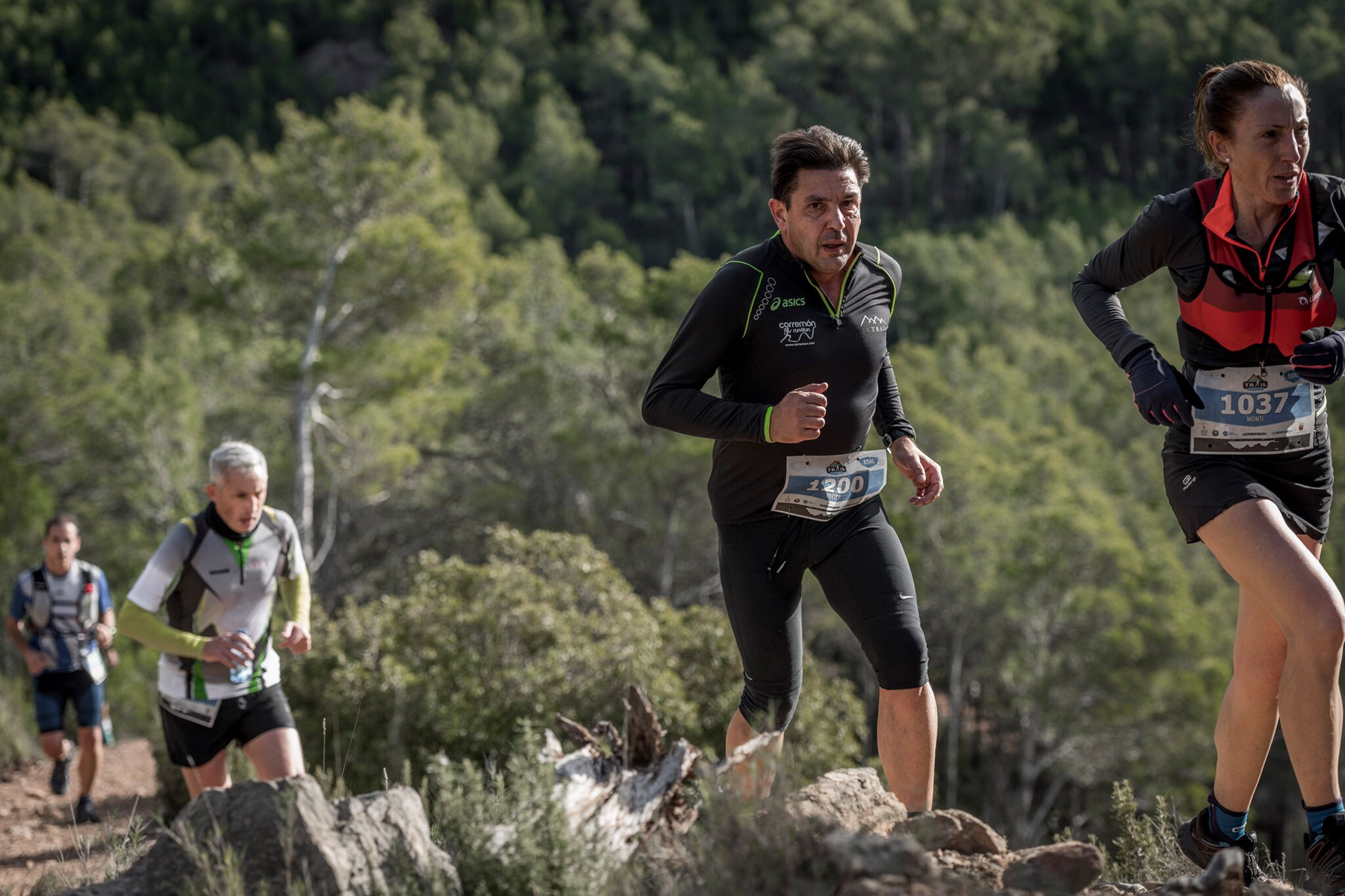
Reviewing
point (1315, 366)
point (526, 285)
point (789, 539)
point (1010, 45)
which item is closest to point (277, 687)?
point (789, 539)

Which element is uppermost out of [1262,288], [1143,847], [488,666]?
[1262,288]

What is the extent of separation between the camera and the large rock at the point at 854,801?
9.09 feet

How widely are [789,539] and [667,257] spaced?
2559 inches

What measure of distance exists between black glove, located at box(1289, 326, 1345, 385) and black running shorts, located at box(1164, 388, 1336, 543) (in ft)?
0.83

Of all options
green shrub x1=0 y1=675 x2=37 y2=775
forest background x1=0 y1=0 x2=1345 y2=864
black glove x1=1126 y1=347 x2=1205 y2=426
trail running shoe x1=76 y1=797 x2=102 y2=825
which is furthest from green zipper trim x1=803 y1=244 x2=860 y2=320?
green shrub x1=0 y1=675 x2=37 y2=775

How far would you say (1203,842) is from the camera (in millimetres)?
3148

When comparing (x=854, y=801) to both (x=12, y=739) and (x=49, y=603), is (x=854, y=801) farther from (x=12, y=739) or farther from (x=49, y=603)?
(x=12, y=739)

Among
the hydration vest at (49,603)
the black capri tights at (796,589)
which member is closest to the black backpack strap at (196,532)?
the black capri tights at (796,589)

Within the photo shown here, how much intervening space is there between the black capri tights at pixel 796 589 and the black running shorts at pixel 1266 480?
741mm

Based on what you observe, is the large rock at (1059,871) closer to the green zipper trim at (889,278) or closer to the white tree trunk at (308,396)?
the green zipper trim at (889,278)

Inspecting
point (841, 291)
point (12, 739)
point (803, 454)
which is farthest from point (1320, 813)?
point (12, 739)

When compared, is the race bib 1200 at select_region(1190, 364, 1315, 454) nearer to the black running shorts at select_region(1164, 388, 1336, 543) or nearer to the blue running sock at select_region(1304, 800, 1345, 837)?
the black running shorts at select_region(1164, 388, 1336, 543)

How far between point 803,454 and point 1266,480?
1163 millimetres

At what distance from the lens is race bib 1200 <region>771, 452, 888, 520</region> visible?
315cm
